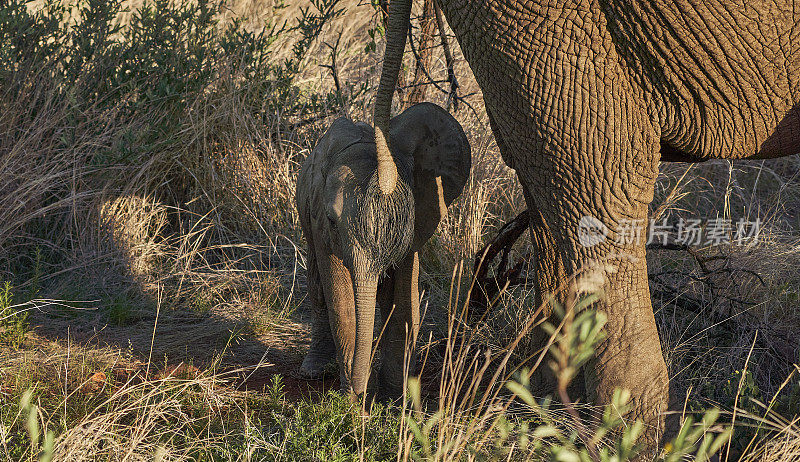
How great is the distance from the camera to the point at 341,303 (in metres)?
3.46

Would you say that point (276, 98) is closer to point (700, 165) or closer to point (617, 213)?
point (700, 165)

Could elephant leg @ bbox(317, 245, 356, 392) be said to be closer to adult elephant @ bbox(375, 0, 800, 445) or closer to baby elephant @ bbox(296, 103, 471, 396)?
baby elephant @ bbox(296, 103, 471, 396)

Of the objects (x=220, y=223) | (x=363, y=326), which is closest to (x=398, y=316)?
(x=363, y=326)

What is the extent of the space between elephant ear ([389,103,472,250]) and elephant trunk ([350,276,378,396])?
461 millimetres

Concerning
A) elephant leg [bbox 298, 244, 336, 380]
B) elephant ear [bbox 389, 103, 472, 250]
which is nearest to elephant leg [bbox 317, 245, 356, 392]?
elephant ear [bbox 389, 103, 472, 250]

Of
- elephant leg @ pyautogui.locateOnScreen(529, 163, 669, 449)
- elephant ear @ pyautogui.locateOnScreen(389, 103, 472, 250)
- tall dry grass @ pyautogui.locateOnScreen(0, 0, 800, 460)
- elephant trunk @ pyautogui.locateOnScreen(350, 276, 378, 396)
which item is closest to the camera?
elephant leg @ pyautogui.locateOnScreen(529, 163, 669, 449)

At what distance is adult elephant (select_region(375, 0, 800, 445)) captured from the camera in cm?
278

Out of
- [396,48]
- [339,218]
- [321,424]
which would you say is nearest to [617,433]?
[321,424]

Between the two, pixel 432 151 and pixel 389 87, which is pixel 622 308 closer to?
pixel 432 151

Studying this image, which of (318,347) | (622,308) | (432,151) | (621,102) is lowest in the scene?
(318,347)

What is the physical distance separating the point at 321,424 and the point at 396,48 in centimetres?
140

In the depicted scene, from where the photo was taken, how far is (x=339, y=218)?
316 cm

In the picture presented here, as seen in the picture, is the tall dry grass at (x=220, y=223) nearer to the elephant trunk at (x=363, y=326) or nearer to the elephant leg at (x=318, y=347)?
the elephant leg at (x=318, y=347)

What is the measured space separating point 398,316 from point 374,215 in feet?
2.50
